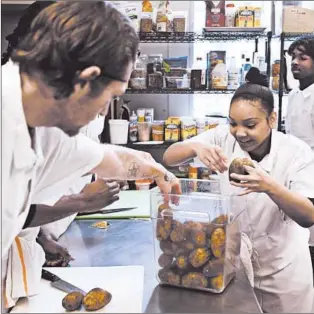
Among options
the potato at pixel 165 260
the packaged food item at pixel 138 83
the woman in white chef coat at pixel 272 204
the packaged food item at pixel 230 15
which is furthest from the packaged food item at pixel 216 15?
the potato at pixel 165 260

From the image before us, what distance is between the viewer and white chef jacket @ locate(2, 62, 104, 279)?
31.7 inches

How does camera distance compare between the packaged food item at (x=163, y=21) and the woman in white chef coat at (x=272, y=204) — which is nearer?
the woman in white chef coat at (x=272, y=204)

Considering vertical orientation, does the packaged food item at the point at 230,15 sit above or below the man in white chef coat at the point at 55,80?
above

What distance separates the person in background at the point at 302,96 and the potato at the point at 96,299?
1.56 metres

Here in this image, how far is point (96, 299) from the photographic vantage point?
1.00 metres

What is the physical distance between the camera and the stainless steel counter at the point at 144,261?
1.04m

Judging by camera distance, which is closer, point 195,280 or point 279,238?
point 195,280

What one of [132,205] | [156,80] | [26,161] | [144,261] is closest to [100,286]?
[144,261]

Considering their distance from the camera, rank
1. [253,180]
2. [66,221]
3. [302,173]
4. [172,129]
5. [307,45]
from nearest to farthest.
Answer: [253,180] → [302,173] → [66,221] → [307,45] → [172,129]

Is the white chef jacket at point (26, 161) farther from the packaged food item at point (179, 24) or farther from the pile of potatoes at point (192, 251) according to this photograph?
the packaged food item at point (179, 24)

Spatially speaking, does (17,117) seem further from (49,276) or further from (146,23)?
(146,23)

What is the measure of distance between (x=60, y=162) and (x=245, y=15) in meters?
2.05

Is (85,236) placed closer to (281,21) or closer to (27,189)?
(27,189)

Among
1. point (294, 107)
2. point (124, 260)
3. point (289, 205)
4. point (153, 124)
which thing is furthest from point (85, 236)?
point (294, 107)
